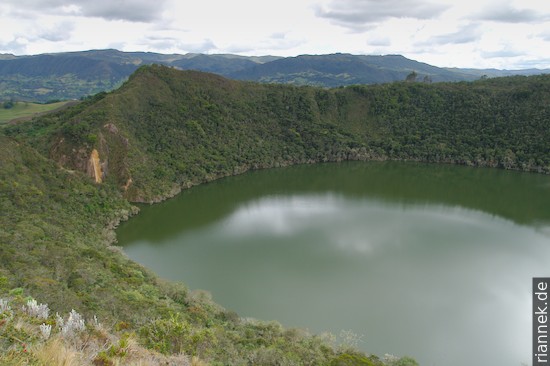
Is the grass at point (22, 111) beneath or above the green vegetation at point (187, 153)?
above

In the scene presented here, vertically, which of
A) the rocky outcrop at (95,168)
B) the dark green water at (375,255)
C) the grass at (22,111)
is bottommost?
the dark green water at (375,255)

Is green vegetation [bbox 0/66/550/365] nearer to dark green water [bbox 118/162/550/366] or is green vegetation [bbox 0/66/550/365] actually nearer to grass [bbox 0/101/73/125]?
dark green water [bbox 118/162/550/366]

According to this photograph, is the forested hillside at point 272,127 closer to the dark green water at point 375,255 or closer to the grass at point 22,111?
the dark green water at point 375,255

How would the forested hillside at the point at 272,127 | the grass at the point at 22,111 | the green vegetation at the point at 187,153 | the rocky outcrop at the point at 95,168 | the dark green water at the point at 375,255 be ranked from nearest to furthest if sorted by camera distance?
the green vegetation at the point at 187,153
the dark green water at the point at 375,255
the rocky outcrop at the point at 95,168
the forested hillside at the point at 272,127
the grass at the point at 22,111

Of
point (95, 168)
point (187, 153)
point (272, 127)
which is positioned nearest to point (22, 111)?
point (187, 153)

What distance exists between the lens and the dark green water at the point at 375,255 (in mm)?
19953

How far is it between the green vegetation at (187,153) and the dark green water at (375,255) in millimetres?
3714

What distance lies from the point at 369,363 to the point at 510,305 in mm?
12942

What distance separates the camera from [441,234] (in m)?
32.2

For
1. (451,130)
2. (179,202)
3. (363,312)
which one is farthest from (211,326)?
(451,130)

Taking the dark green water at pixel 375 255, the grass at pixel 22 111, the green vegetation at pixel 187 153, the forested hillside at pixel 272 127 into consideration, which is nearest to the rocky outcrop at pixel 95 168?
the green vegetation at pixel 187 153

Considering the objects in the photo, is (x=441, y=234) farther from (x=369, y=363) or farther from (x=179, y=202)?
(x=179, y=202)

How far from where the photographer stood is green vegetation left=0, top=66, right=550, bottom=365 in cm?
1473

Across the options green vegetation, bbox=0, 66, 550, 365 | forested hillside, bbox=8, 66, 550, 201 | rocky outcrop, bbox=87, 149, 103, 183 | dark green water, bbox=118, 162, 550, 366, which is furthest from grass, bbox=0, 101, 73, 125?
dark green water, bbox=118, 162, 550, 366
